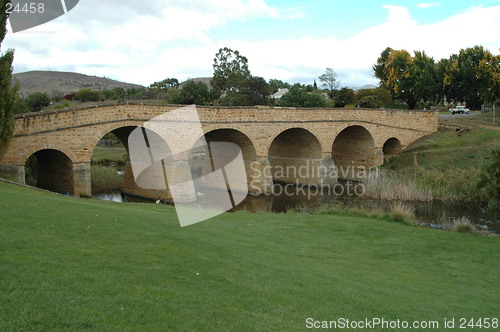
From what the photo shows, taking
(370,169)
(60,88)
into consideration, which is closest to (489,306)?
(370,169)

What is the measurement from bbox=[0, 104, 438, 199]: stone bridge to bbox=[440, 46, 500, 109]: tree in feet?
50.5

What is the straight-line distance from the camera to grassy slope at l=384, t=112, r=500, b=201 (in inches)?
1032

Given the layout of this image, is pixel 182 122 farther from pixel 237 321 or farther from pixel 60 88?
pixel 60 88

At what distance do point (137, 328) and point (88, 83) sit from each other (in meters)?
120

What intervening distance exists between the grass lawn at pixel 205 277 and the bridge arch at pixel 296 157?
2027cm

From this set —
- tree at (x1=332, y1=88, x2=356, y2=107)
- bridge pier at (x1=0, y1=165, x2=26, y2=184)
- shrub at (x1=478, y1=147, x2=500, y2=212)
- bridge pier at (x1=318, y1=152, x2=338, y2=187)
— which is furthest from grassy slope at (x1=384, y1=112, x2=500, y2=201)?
bridge pier at (x1=0, y1=165, x2=26, y2=184)

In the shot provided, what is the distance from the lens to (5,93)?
15.2 metres

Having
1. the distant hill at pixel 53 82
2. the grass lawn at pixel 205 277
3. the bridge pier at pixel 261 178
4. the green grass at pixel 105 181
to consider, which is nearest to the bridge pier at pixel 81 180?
the green grass at pixel 105 181

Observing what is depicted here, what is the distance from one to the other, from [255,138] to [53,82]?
3421 inches

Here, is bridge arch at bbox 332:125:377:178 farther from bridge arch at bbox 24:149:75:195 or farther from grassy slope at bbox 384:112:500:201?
bridge arch at bbox 24:149:75:195

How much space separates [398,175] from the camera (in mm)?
31094

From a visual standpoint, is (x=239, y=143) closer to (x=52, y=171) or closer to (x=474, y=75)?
(x=52, y=171)

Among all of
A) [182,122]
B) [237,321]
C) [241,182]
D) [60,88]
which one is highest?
[60,88]

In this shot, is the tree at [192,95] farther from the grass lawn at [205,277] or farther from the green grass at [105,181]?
the grass lawn at [205,277]
